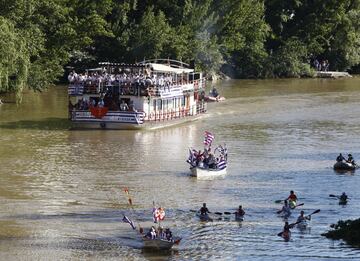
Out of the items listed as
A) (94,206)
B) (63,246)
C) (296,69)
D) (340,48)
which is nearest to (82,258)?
(63,246)

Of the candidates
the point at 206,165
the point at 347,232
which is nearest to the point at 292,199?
the point at 347,232

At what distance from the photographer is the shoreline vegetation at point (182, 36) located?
8000cm

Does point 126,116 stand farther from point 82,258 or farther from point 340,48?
point 340,48

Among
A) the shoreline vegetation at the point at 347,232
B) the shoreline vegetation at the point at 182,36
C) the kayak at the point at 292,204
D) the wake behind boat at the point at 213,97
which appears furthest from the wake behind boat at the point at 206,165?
the wake behind boat at the point at 213,97

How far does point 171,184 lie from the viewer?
45.8 m

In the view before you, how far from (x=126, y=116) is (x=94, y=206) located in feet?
73.5

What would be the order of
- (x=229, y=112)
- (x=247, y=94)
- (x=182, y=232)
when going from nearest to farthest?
1. (x=182, y=232)
2. (x=229, y=112)
3. (x=247, y=94)

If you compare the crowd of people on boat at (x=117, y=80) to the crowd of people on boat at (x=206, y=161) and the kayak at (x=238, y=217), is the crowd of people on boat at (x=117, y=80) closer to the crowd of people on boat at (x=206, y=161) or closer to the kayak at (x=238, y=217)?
the crowd of people on boat at (x=206, y=161)

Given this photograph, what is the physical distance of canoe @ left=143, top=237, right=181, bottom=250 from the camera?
112ft

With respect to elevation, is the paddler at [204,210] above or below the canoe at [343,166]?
below

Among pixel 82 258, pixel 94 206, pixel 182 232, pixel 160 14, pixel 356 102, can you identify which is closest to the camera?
pixel 82 258

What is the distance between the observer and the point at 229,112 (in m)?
75.5

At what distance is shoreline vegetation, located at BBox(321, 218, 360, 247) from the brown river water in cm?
41

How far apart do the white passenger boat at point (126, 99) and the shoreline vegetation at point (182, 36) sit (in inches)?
265
